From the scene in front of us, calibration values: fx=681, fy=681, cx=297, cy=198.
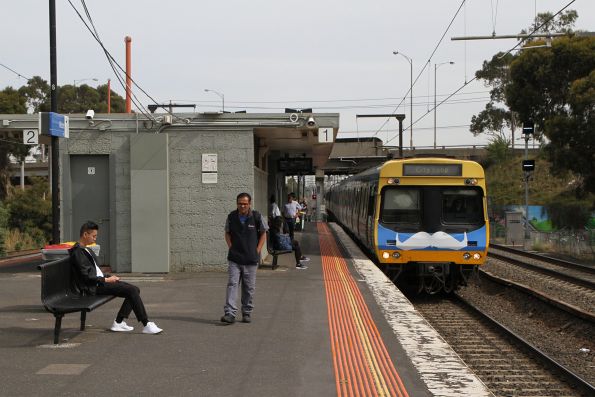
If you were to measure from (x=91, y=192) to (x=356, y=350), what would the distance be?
8.67 meters

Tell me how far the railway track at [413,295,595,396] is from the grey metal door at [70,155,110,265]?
687 centimetres

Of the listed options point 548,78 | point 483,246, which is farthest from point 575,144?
point 483,246

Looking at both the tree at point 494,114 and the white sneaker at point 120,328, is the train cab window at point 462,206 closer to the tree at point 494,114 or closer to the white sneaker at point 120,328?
the white sneaker at point 120,328

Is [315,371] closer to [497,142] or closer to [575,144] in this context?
[575,144]

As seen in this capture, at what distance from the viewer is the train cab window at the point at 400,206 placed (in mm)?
14164

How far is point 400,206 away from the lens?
14281 mm

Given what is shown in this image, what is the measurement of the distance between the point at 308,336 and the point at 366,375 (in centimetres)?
171

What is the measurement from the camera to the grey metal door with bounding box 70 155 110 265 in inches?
550

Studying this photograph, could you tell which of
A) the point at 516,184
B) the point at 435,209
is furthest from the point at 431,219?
the point at 516,184

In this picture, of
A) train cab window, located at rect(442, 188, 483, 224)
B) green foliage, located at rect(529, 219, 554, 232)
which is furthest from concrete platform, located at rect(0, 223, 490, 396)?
green foliage, located at rect(529, 219, 554, 232)

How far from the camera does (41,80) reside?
53281 mm

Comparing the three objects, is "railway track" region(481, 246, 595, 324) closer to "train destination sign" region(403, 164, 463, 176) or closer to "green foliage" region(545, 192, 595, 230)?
"train destination sign" region(403, 164, 463, 176)

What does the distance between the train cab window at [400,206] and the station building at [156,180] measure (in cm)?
268

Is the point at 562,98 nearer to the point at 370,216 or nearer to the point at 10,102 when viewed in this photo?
the point at 370,216
